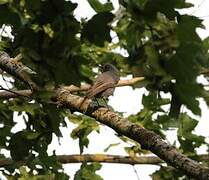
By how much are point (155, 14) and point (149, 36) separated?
75mm

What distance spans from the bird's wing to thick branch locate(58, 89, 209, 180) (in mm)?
878

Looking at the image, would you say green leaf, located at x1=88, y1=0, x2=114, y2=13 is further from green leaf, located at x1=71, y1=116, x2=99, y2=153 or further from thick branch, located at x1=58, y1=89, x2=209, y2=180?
green leaf, located at x1=71, y1=116, x2=99, y2=153

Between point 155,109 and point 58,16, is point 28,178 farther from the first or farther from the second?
point 58,16

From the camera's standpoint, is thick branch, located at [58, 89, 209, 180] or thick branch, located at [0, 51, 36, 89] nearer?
thick branch, located at [58, 89, 209, 180]

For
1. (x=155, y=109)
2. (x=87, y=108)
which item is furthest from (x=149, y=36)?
(x=155, y=109)

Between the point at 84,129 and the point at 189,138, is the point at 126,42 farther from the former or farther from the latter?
the point at 84,129

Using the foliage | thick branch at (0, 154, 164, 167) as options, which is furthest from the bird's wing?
the foliage

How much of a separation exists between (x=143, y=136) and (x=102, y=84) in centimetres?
223

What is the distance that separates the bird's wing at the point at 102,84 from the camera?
4.33m

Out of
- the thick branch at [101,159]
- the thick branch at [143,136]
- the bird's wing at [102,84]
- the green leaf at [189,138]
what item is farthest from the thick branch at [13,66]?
the green leaf at [189,138]

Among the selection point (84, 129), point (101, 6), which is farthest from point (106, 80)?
point (101, 6)

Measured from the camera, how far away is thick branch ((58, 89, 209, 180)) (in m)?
2.50

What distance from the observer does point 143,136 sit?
281 centimetres

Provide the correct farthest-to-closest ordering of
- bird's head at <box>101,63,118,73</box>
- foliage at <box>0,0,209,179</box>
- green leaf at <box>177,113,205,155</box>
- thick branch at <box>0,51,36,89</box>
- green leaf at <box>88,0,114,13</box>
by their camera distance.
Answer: bird's head at <box>101,63,118,73</box> → green leaf at <box>177,113,205,155</box> → thick branch at <box>0,51,36,89</box> → green leaf at <box>88,0,114,13</box> → foliage at <box>0,0,209,179</box>
